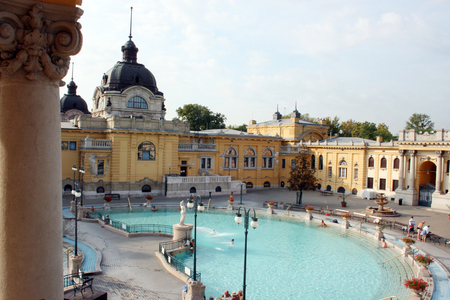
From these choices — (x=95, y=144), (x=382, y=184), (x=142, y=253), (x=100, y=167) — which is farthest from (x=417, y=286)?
(x=95, y=144)

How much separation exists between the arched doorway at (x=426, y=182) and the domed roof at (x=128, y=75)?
113 feet

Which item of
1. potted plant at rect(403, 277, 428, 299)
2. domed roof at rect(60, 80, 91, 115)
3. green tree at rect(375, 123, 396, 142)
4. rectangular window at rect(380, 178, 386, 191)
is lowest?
potted plant at rect(403, 277, 428, 299)

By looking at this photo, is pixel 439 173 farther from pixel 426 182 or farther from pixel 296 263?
pixel 296 263

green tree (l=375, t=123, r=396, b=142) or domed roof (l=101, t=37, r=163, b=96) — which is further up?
domed roof (l=101, t=37, r=163, b=96)

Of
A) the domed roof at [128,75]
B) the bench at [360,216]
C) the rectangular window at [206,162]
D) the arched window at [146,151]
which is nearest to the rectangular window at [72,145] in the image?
the arched window at [146,151]

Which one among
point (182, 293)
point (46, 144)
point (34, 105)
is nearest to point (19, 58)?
point (34, 105)

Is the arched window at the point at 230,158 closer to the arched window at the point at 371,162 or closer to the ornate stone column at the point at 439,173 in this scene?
the arched window at the point at 371,162

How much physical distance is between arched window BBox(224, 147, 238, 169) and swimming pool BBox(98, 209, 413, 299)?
19.1 m

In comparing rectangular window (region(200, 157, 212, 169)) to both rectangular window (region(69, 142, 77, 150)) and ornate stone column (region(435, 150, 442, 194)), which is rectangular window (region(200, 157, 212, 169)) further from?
ornate stone column (region(435, 150, 442, 194))

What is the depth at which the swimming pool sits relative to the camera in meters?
16.8

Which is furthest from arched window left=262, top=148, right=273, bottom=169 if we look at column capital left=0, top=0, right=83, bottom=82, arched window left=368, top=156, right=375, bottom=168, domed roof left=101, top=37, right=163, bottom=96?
column capital left=0, top=0, right=83, bottom=82

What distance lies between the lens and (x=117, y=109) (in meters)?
44.2

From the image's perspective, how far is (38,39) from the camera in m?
4.39

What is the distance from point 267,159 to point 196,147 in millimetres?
12484
